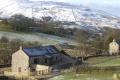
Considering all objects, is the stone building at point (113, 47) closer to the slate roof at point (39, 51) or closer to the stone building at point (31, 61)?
the slate roof at point (39, 51)

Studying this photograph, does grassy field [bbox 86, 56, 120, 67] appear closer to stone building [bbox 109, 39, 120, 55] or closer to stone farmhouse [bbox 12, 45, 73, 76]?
stone farmhouse [bbox 12, 45, 73, 76]

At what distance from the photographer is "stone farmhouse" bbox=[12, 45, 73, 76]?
7156 cm

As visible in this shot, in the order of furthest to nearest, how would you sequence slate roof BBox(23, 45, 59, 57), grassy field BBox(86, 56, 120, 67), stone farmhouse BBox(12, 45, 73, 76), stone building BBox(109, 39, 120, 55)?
stone building BBox(109, 39, 120, 55) < grassy field BBox(86, 56, 120, 67) < slate roof BBox(23, 45, 59, 57) < stone farmhouse BBox(12, 45, 73, 76)

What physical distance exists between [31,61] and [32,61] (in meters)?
0.25

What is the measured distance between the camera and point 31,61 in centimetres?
7294

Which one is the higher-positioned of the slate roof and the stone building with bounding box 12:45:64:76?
the slate roof

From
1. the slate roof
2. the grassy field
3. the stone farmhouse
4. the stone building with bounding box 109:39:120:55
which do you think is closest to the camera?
the stone farmhouse

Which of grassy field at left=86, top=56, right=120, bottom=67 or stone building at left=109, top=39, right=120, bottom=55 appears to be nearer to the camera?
grassy field at left=86, top=56, right=120, bottom=67

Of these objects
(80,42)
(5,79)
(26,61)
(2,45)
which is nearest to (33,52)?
(26,61)

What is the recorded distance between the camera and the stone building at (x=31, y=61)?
71.6 meters

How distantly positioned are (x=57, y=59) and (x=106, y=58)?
12.7 metres

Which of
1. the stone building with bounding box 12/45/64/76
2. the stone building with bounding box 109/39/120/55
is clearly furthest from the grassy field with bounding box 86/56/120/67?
the stone building with bounding box 109/39/120/55

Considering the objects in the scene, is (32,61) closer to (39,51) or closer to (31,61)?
(31,61)

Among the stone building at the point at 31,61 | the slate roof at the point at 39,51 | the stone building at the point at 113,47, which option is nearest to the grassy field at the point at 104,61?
the slate roof at the point at 39,51
